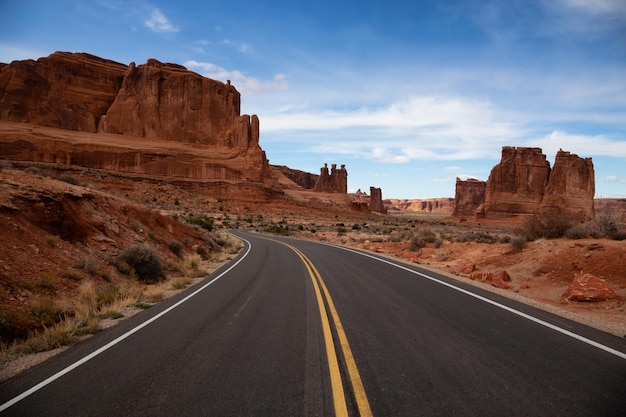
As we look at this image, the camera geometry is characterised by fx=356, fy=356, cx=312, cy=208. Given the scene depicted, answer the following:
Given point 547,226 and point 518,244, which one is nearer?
point 518,244

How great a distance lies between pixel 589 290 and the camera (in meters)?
8.62

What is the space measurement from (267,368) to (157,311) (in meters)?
4.34

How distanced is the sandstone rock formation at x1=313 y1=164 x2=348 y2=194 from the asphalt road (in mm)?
143306

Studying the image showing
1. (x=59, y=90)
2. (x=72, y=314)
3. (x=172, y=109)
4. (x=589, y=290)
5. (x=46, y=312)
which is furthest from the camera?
(x=172, y=109)

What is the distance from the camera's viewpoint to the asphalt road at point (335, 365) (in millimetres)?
3473

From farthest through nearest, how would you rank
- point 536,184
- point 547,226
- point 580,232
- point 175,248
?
point 536,184
point 175,248
point 547,226
point 580,232

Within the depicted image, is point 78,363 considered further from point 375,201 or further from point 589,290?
point 375,201

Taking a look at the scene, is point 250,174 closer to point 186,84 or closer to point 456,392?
point 186,84

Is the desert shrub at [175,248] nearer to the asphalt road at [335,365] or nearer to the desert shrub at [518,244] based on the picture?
the asphalt road at [335,365]

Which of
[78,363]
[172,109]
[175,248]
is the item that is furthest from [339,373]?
[172,109]

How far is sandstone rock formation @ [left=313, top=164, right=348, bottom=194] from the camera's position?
15112 centimetres

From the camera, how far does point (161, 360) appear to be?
4723 mm

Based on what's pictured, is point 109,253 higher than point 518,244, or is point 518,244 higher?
point 518,244

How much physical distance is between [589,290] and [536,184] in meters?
98.9
